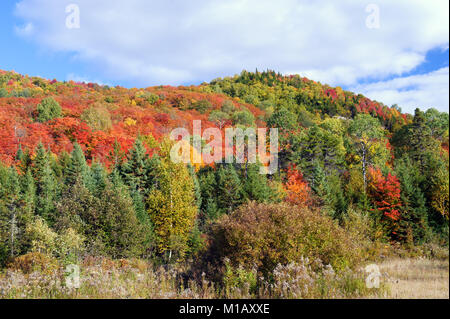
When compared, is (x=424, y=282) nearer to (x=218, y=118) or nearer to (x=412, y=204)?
(x=412, y=204)

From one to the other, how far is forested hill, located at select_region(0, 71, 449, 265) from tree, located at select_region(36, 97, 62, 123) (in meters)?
0.19

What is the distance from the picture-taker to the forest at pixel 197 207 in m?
7.09

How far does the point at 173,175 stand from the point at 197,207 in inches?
296

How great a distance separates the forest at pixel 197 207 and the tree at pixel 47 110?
25cm

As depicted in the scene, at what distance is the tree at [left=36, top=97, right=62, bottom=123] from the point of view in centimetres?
5406

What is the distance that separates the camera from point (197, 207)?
34000 millimetres

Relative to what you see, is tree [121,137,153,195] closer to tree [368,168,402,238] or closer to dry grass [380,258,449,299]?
tree [368,168,402,238]

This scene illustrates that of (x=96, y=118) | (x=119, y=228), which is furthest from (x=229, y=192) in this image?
(x=96, y=118)

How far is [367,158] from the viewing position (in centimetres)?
4712

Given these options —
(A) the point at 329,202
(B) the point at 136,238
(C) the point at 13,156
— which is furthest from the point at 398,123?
(C) the point at 13,156

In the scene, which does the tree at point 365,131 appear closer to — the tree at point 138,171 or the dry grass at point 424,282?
the tree at point 138,171

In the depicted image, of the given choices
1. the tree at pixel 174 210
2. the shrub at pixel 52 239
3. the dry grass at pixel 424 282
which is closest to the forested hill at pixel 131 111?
the shrub at pixel 52 239

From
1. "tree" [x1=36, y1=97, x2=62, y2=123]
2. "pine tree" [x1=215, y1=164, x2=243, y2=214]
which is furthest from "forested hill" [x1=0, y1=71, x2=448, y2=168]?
"pine tree" [x1=215, y1=164, x2=243, y2=214]
